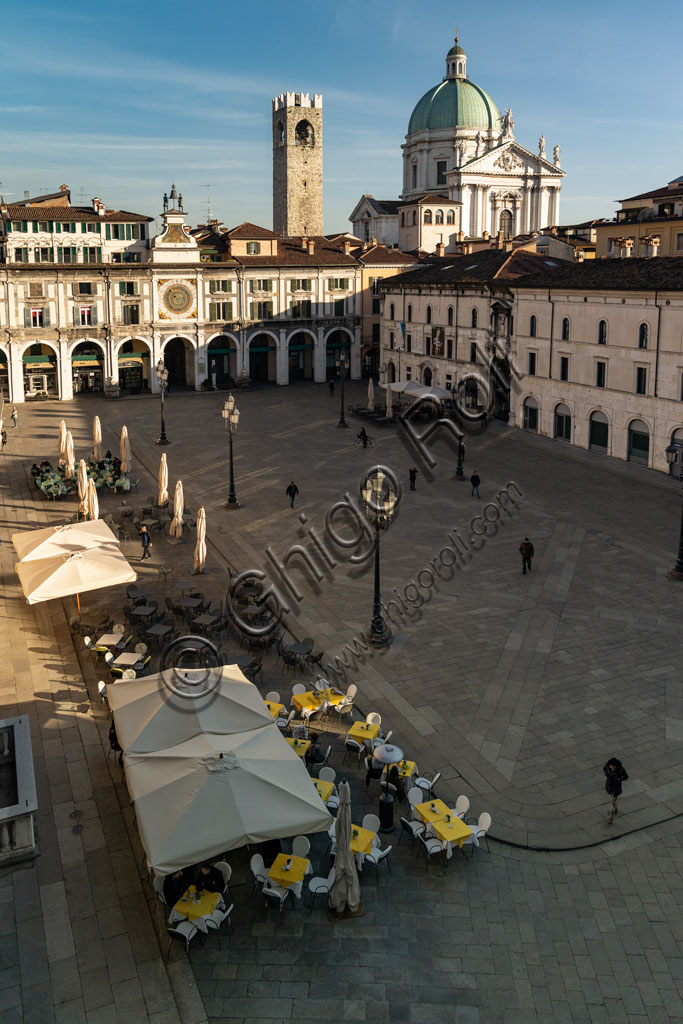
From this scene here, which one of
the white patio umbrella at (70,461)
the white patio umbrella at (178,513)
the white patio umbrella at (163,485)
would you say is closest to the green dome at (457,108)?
the white patio umbrella at (70,461)

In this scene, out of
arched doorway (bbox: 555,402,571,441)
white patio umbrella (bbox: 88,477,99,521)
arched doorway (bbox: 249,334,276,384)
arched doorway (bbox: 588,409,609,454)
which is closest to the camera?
white patio umbrella (bbox: 88,477,99,521)

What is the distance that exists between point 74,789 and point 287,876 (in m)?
4.67

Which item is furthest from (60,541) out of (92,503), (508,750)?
(508,750)

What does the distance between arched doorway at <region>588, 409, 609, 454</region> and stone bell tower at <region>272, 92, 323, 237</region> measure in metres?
60.7

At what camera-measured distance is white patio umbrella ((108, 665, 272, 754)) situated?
14.2 m

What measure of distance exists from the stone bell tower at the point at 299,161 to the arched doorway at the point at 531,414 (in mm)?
54393

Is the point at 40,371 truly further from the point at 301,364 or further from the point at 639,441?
the point at 639,441

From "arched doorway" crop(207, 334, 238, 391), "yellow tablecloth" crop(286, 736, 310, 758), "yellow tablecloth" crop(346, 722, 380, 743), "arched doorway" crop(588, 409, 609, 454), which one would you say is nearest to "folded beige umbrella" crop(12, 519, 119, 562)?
"yellow tablecloth" crop(286, 736, 310, 758)

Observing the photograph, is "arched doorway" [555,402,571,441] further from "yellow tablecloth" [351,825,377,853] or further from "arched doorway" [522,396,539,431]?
"yellow tablecloth" [351,825,377,853]

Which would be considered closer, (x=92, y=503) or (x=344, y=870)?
(x=344, y=870)

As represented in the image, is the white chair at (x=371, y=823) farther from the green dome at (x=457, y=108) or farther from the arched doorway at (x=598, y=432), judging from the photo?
the green dome at (x=457, y=108)

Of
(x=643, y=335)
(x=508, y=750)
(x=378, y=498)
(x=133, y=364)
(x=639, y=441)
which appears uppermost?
(x=643, y=335)

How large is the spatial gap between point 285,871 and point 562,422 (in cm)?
3840

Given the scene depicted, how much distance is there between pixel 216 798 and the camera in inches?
496
